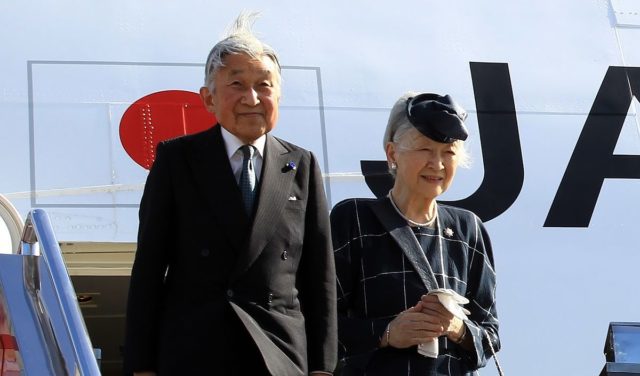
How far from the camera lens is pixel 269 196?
3262 mm

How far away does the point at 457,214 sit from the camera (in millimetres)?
3729

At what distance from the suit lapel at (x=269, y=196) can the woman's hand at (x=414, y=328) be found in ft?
1.47

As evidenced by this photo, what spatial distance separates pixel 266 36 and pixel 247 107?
1.91 meters

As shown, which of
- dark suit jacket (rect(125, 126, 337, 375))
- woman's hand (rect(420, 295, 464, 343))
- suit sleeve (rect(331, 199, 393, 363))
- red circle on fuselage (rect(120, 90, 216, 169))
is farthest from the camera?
red circle on fuselage (rect(120, 90, 216, 169))

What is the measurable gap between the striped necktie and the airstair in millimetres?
570

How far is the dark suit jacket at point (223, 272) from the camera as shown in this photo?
314cm

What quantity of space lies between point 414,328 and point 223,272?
→ 0.57 metres

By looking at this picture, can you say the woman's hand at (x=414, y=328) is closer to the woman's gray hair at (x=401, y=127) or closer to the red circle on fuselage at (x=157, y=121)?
the woman's gray hair at (x=401, y=127)

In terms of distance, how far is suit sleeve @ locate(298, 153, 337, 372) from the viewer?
3.27 metres

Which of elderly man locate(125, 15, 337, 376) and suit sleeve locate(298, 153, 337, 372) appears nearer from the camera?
elderly man locate(125, 15, 337, 376)

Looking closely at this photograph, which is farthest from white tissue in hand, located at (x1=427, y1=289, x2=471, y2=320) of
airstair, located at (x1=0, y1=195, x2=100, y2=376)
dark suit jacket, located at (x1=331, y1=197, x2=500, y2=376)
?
airstair, located at (x1=0, y1=195, x2=100, y2=376)

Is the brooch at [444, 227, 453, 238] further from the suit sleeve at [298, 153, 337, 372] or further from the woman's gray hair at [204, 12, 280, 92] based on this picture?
the woman's gray hair at [204, 12, 280, 92]

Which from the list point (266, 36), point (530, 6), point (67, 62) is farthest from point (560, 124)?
point (67, 62)

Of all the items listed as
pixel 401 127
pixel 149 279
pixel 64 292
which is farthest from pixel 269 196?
pixel 64 292
